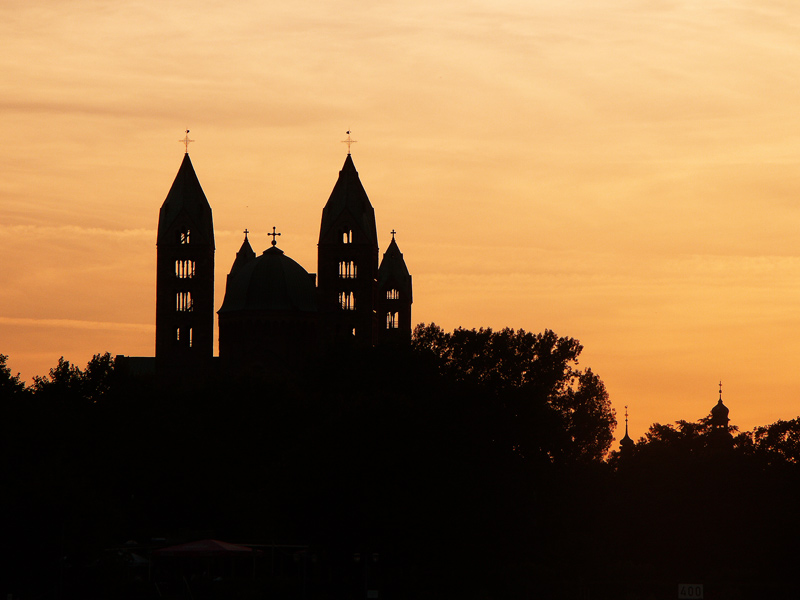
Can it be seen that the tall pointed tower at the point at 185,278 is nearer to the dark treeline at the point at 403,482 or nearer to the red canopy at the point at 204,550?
the dark treeline at the point at 403,482

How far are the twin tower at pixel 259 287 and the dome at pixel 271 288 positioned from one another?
0.28 ft

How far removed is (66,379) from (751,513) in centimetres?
5091

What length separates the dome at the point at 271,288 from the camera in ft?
483

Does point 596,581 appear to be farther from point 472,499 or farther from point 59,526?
point 59,526

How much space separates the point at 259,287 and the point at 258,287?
16 cm

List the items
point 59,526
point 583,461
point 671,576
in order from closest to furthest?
point 59,526 → point 671,576 → point 583,461

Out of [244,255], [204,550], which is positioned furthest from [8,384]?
[244,255]

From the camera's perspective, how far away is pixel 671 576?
9375 cm

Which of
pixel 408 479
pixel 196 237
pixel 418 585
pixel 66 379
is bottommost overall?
pixel 418 585

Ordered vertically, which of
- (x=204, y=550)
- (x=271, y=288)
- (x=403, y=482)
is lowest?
(x=204, y=550)

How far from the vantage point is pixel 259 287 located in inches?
5822

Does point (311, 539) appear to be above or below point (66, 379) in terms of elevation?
below

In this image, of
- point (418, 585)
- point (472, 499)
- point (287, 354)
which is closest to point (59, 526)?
point (418, 585)

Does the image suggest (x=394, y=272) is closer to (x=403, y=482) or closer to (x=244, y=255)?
(x=244, y=255)
